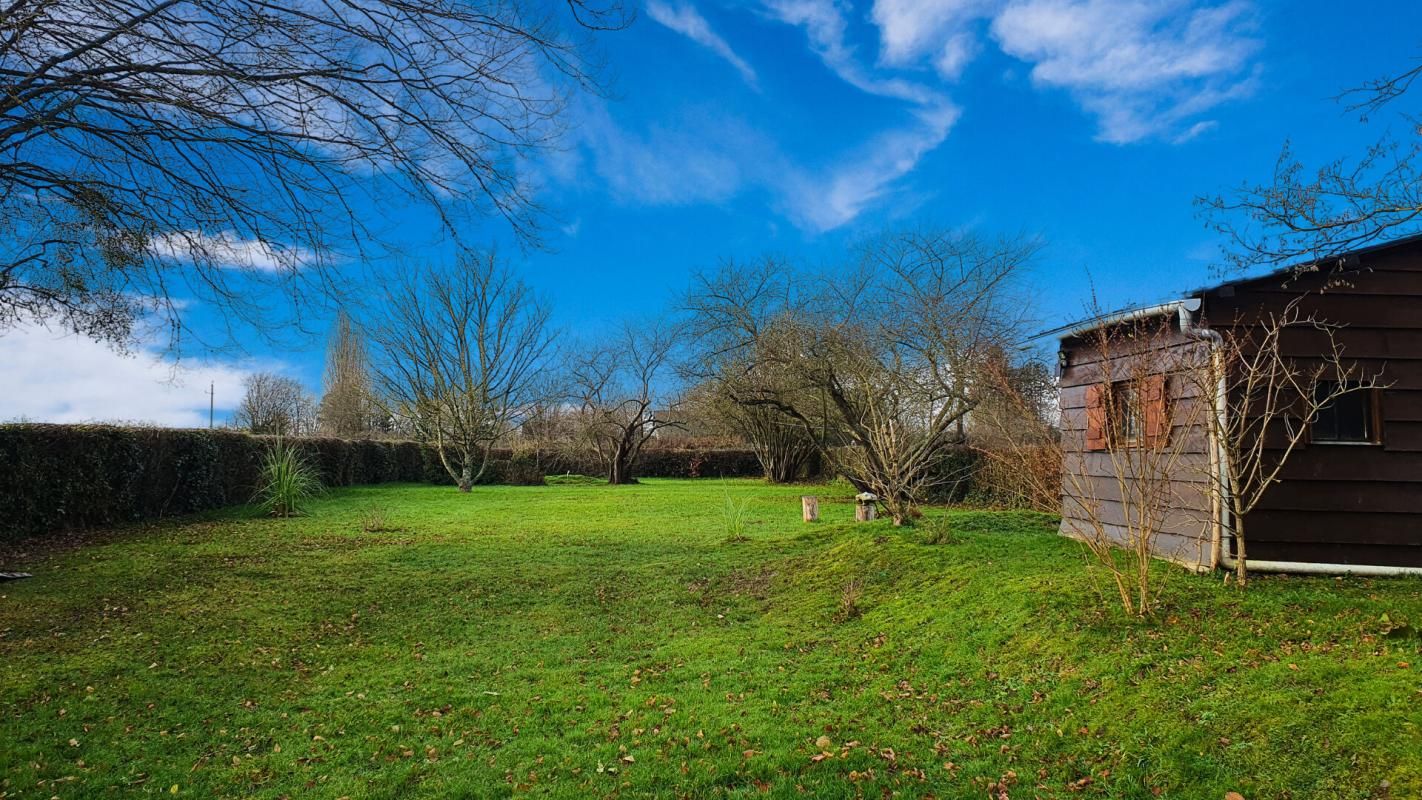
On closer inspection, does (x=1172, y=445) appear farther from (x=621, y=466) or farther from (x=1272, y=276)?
(x=621, y=466)

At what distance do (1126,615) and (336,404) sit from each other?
38490mm

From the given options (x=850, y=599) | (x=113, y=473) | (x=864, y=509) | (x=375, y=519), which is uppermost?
(x=113, y=473)

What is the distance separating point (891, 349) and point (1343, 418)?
8.71 meters

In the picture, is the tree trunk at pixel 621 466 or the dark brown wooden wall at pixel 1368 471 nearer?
the dark brown wooden wall at pixel 1368 471

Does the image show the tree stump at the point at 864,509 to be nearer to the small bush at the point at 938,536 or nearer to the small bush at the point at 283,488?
the small bush at the point at 938,536

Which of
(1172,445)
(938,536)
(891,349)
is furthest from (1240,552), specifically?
(891,349)

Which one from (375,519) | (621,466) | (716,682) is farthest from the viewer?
(621,466)

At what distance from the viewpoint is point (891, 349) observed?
50.0ft

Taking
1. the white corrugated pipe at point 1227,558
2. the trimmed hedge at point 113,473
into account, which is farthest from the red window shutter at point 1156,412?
the trimmed hedge at point 113,473

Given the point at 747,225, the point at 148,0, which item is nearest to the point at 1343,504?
the point at 148,0

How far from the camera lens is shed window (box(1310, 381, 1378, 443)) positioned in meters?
6.91

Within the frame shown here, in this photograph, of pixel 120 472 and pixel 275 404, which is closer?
pixel 120 472

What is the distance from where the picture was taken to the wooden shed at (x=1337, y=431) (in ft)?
22.2

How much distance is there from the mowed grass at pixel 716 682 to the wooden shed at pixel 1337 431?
48 cm
